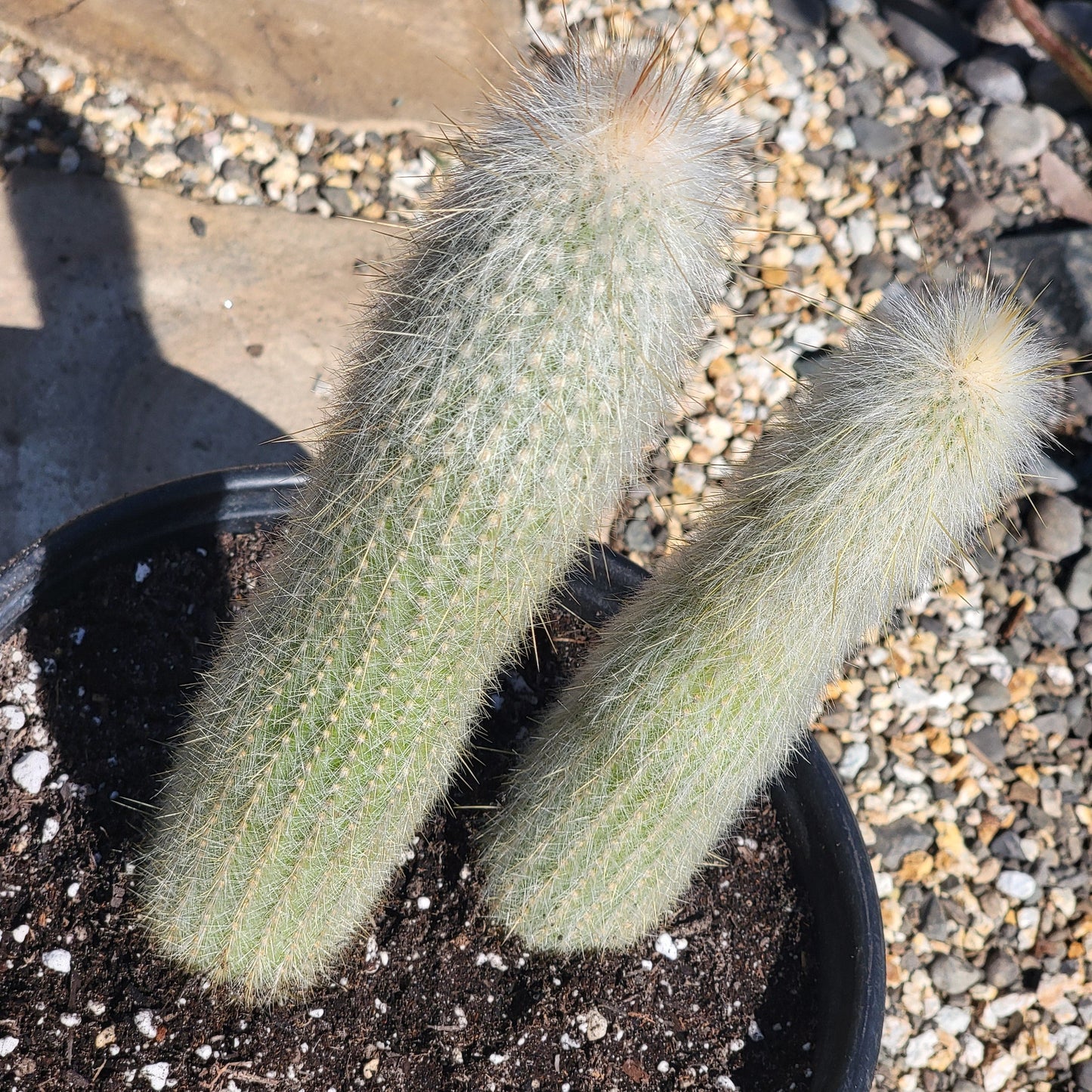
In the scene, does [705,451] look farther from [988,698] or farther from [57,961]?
[57,961]

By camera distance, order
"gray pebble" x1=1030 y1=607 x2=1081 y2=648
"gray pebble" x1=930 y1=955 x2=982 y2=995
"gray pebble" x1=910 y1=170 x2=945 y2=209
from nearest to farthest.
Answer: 1. "gray pebble" x1=930 y1=955 x2=982 y2=995
2. "gray pebble" x1=1030 y1=607 x2=1081 y2=648
3. "gray pebble" x1=910 y1=170 x2=945 y2=209

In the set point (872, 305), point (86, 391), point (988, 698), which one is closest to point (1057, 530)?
point (988, 698)

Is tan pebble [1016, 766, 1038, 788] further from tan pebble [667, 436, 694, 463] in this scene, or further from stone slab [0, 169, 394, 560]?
stone slab [0, 169, 394, 560]

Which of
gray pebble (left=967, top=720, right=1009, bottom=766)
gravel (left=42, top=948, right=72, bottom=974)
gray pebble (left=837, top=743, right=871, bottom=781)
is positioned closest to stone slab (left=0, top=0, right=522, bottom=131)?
gray pebble (left=837, top=743, right=871, bottom=781)

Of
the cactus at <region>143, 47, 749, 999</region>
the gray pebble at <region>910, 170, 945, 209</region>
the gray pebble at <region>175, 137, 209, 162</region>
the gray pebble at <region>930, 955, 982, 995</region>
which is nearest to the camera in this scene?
the cactus at <region>143, 47, 749, 999</region>

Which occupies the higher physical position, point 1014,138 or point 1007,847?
point 1014,138

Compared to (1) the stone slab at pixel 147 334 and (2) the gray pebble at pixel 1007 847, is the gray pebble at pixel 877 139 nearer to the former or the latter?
(1) the stone slab at pixel 147 334
